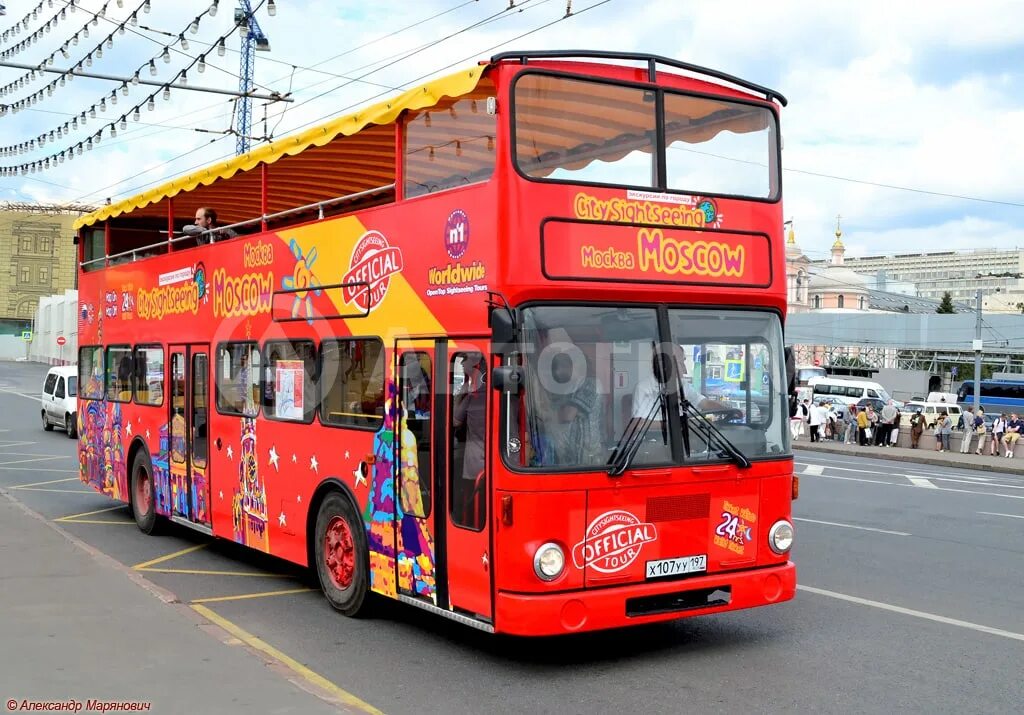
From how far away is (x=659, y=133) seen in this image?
7.62 metres

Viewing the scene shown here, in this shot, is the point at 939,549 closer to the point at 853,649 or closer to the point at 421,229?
the point at 853,649

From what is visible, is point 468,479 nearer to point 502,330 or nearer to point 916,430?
point 502,330

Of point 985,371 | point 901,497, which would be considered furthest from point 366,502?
point 985,371

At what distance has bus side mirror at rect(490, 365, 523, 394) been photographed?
666 cm

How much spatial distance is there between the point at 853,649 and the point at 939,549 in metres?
5.31

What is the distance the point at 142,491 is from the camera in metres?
13.5

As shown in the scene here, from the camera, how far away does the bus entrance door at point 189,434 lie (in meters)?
11.7

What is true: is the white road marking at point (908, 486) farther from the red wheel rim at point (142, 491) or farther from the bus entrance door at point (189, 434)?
the bus entrance door at point (189, 434)

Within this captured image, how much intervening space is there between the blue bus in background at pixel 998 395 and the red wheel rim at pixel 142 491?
2435 inches

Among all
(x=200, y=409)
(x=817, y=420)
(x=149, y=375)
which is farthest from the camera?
(x=817, y=420)

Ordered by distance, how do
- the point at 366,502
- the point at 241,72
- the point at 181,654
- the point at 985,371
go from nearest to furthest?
the point at 181,654 → the point at 366,502 → the point at 241,72 → the point at 985,371

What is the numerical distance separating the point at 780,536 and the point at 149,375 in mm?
8135

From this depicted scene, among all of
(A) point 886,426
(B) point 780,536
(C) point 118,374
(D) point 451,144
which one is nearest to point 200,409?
(C) point 118,374

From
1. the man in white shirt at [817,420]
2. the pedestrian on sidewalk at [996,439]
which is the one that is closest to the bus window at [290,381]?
the pedestrian on sidewalk at [996,439]
